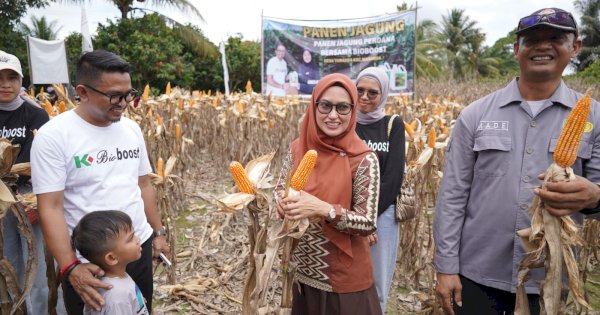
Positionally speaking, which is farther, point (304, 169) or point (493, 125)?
point (493, 125)

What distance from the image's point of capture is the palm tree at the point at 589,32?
3519 centimetres

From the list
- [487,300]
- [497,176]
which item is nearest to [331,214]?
[497,176]

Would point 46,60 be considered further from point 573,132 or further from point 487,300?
point 573,132

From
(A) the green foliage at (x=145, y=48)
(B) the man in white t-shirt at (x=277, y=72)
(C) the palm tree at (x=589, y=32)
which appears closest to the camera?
(B) the man in white t-shirt at (x=277, y=72)

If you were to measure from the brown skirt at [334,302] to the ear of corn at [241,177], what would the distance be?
0.55 metres

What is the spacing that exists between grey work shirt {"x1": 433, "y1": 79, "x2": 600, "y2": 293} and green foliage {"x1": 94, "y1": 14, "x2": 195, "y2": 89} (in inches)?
664

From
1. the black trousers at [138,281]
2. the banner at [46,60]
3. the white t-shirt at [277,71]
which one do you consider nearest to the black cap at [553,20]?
the black trousers at [138,281]

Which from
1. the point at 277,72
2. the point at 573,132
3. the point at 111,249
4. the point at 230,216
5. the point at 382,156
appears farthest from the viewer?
the point at 277,72

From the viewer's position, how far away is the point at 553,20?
1.63 meters

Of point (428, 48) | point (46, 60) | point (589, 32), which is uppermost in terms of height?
point (589, 32)

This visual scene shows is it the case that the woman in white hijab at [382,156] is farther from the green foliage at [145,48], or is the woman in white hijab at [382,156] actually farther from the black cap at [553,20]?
the green foliage at [145,48]

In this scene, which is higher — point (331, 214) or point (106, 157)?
point (106, 157)

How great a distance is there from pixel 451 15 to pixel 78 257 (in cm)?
4745

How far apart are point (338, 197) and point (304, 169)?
31 cm
